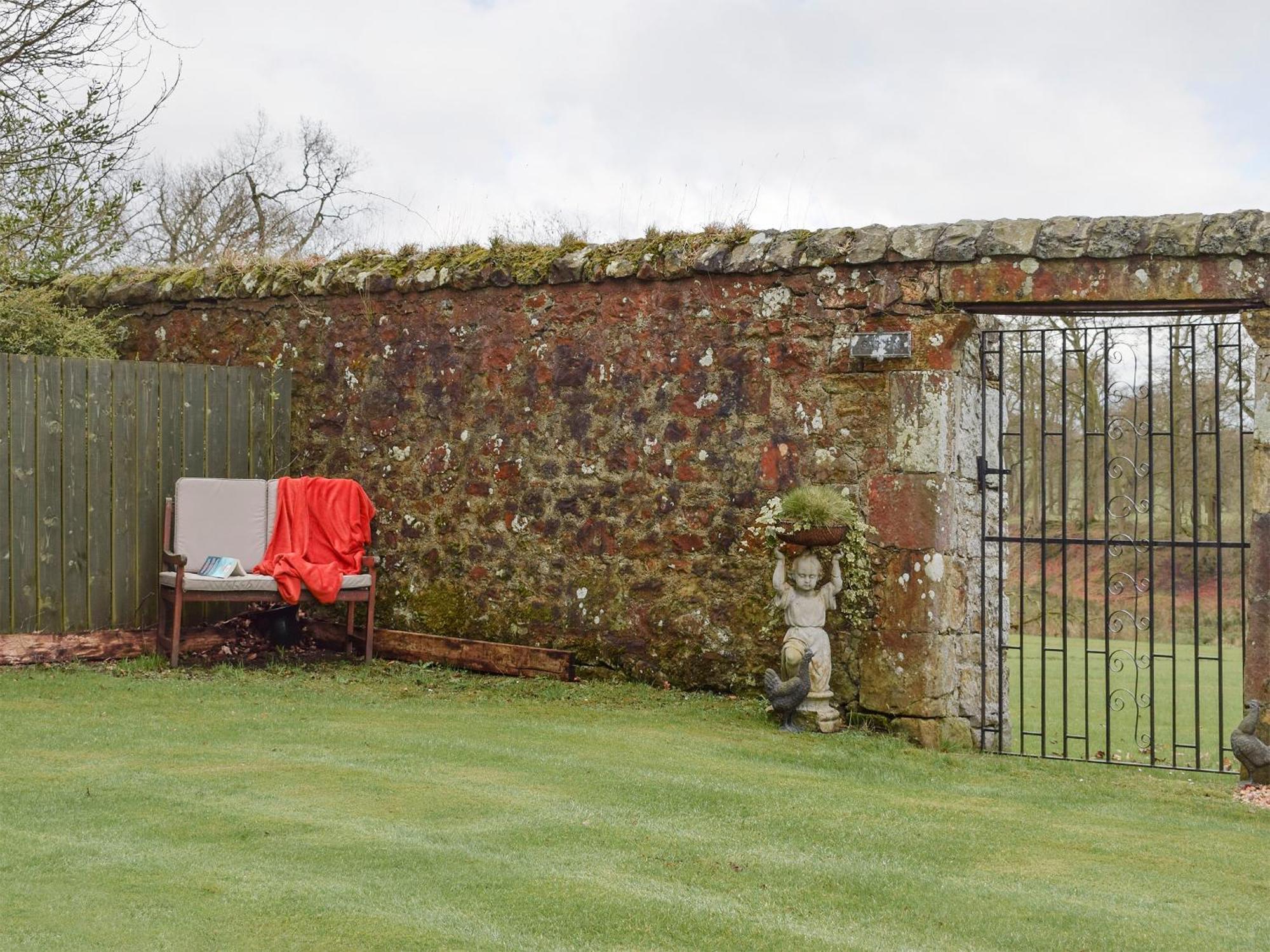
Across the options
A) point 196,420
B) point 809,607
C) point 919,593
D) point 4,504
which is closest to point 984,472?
point 919,593

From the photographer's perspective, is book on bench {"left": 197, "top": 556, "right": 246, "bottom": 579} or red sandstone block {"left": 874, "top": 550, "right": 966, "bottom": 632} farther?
book on bench {"left": 197, "top": 556, "right": 246, "bottom": 579}

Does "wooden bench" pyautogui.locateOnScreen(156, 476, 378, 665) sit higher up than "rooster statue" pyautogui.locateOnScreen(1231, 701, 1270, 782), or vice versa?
"wooden bench" pyautogui.locateOnScreen(156, 476, 378, 665)

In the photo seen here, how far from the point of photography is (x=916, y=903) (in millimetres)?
3469

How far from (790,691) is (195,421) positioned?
13.7 ft

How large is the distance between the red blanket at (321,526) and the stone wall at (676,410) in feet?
0.71

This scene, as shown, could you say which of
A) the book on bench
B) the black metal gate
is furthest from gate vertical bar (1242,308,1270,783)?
the book on bench

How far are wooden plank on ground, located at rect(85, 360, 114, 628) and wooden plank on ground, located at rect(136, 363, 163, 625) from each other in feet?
0.58

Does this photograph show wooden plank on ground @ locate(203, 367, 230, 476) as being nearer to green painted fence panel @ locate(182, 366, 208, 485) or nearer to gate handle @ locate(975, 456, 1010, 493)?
green painted fence panel @ locate(182, 366, 208, 485)

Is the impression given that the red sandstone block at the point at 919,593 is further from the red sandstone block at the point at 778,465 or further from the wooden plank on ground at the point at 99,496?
the wooden plank on ground at the point at 99,496

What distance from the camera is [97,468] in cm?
759

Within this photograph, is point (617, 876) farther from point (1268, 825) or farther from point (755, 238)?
point (755, 238)

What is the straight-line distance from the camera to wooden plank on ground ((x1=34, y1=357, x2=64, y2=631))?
7363 mm

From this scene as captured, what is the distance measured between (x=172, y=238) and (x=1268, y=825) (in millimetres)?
16916

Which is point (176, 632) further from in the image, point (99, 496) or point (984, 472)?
point (984, 472)
